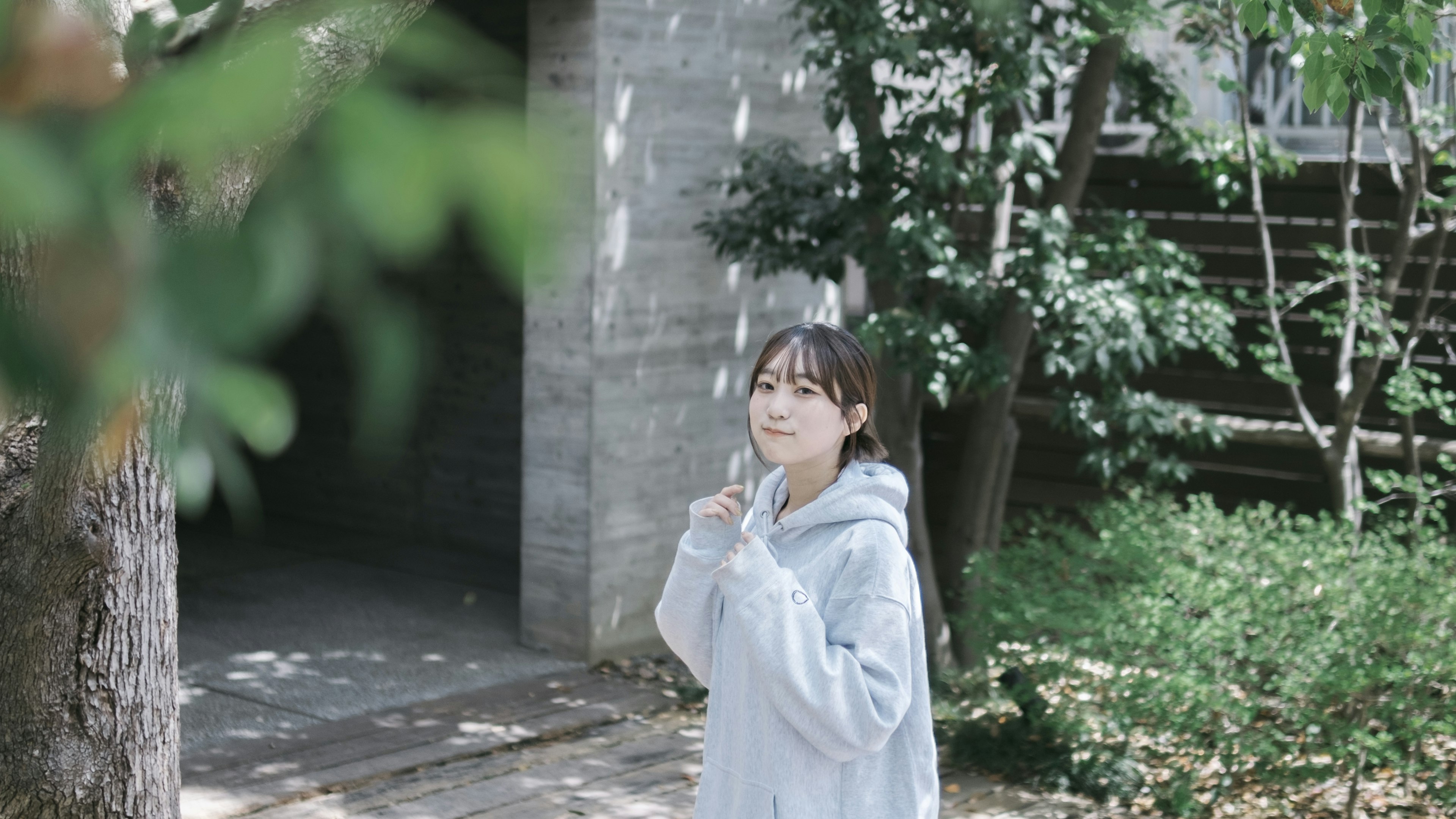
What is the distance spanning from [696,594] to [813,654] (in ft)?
1.08

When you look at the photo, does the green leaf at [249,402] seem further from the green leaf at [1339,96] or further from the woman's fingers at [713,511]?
the green leaf at [1339,96]

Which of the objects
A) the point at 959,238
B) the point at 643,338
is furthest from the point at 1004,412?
the point at 643,338

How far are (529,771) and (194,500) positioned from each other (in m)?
4.56

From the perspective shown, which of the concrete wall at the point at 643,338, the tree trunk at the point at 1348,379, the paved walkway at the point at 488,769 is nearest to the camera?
the paved walkway at the point at 488,769

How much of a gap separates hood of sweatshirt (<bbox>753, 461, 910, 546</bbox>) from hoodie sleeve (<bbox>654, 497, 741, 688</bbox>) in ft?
0.36

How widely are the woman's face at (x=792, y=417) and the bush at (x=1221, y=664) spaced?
2.51 metres

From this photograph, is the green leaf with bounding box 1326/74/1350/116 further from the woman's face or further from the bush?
the bush

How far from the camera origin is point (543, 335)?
6238 mm

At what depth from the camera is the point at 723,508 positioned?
2.34m

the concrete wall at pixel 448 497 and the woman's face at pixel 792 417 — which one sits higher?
the woman's face at pixel 792 417

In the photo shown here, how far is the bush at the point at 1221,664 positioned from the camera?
14.1ft

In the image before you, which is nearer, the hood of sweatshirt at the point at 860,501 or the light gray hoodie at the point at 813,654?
the light gray hoodie at the point at 813,654

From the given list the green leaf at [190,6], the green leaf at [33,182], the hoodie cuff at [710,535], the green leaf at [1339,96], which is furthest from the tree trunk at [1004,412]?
the green leaf at [33,182]

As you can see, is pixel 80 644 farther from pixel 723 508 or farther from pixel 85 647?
pixel 723 508
